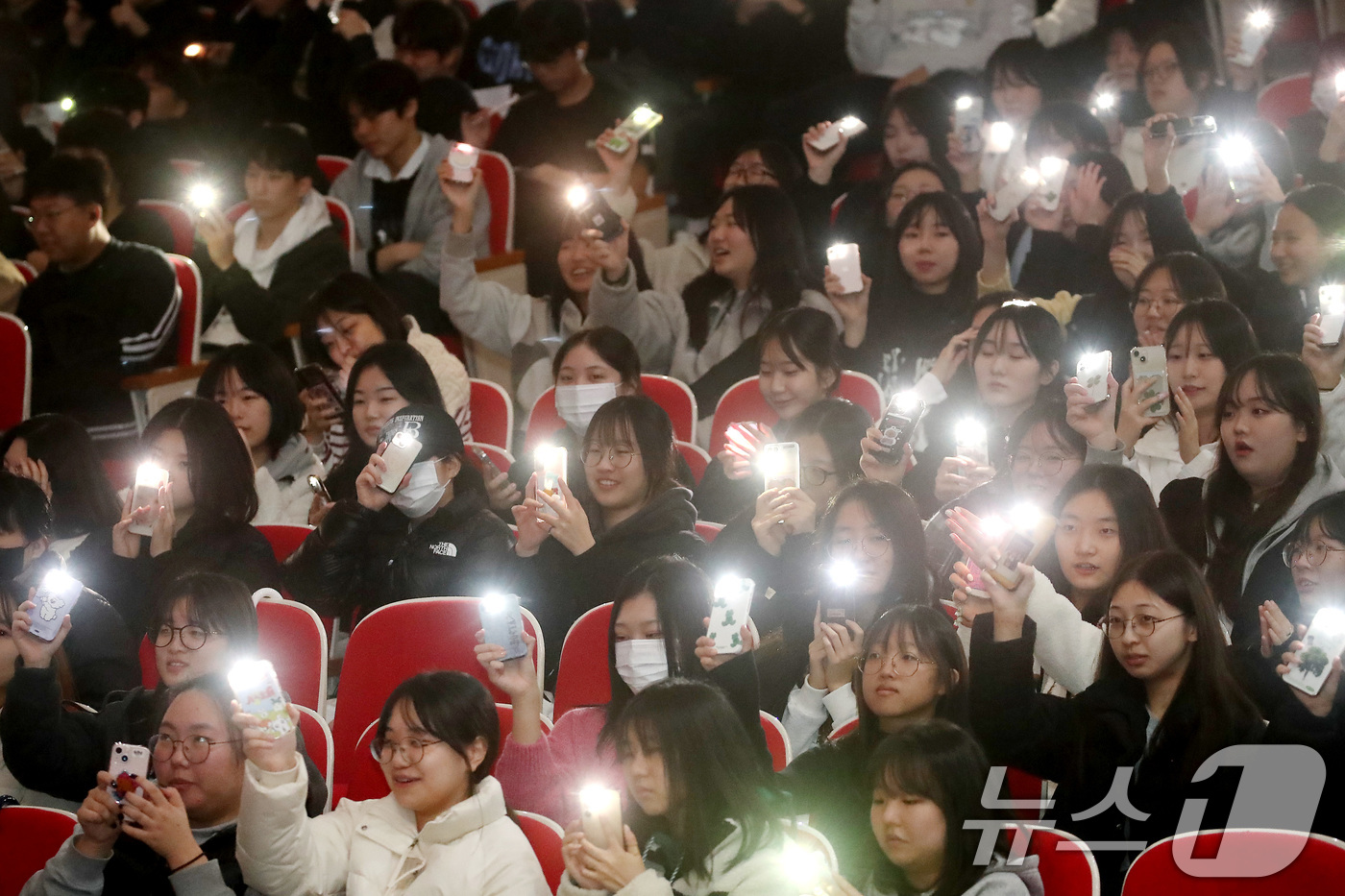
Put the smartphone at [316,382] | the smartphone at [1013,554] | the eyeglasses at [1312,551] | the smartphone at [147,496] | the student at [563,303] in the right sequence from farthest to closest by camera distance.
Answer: the student at [563,303]
the smartphone at [316,382]
the smartphone at [147,496]
the eyeglasses at [1312,551]
the smartphone at [1013,554]

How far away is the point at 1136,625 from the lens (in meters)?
2.87

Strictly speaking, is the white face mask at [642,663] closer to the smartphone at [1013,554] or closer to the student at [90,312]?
the smartphone at [1013,554]

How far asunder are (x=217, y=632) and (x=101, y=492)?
1.07 m

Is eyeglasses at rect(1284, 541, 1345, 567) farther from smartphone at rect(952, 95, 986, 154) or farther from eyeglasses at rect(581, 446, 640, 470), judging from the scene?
smartphone at rect(952, 95, 986, 154)

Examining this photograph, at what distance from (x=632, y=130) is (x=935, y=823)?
3660 millimetres

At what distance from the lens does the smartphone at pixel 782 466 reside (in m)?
3.62

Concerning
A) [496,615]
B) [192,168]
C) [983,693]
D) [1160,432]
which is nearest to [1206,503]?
[1160,432]

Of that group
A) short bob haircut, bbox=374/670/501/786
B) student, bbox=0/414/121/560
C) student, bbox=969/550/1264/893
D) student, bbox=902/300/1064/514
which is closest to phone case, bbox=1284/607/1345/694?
student, bbox=969/550/1264/893

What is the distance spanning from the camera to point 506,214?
19.7 feet

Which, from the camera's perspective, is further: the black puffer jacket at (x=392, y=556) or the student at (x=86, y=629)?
the black puffer jacket at (x=392, y=556)

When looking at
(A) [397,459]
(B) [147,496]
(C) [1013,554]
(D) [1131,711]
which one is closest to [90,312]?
(B) [147,496]

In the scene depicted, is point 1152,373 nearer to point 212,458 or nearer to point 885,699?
point 885,699

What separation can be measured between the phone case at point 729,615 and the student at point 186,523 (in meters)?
1.35

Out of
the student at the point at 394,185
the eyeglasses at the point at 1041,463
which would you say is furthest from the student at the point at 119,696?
the student at the point at 394,185
